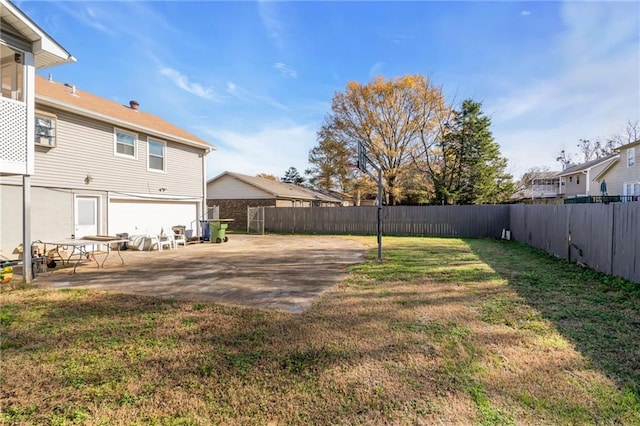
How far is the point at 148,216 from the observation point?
42.6 ft

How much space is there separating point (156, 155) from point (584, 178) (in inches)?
1483

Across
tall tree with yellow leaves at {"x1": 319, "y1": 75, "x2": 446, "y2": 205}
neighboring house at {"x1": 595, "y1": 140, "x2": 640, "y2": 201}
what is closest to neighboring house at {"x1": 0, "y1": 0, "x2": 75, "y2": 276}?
tall tree with yellow leaves at {"x1": 319, "y1": 75, "x2": 446, "y2": 205}

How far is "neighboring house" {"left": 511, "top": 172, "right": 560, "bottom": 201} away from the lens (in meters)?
38.2

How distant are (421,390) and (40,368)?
11.1 ft

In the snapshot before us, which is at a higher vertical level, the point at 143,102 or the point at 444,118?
the point at 444,118

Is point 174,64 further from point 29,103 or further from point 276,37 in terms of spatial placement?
point 29,103

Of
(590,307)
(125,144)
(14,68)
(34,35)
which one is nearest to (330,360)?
(590,307)

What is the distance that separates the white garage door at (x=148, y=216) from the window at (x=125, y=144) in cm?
179

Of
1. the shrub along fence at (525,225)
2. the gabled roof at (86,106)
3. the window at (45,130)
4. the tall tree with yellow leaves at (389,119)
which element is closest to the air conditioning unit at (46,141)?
the window at (45,130)

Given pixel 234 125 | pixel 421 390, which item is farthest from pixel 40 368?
pixel 234 125

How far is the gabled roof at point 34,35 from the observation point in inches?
238

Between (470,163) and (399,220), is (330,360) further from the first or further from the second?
(470,163)

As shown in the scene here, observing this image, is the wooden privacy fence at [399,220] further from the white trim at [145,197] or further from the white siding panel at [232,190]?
the white trim at [145,197]

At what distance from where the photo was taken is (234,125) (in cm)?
1928
